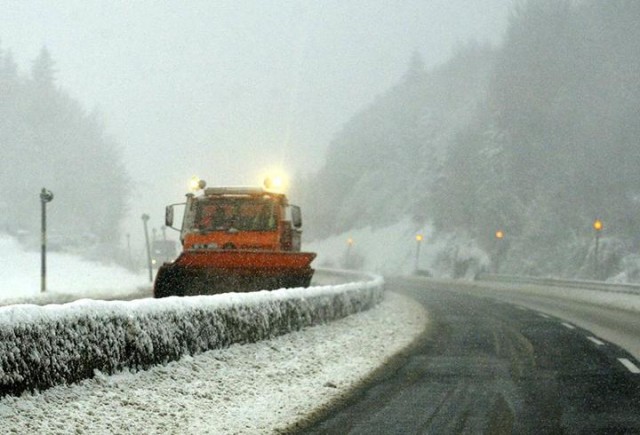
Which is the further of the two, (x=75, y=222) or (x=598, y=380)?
(x=75, y=222)

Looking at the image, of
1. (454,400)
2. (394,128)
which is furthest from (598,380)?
(394,128)

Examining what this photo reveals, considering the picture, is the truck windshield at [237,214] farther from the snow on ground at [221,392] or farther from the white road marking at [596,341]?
the white road marking at [596,341]

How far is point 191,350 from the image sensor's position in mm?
8742

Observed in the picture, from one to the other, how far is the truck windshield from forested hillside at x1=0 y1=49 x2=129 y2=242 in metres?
43.0

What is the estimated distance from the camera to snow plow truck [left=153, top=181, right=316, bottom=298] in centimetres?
1435

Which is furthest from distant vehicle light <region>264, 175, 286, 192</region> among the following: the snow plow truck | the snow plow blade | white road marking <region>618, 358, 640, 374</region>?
white road marking <region>618, 358, 640, 374</region>

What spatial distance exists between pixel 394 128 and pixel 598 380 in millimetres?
118233

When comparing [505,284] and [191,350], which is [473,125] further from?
[191,350]

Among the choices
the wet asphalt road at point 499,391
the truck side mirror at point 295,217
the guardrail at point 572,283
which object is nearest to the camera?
the wet asphalt road at point 499,391

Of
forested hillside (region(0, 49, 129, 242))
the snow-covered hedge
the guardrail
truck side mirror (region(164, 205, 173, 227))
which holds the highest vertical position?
forested hillside (region(0, 49, 129, 242))

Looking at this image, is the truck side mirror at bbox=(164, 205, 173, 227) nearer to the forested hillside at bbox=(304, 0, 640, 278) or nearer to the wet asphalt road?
the wet asphalt road

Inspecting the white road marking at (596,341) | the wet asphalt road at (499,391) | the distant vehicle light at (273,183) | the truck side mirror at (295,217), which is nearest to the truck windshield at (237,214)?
the truck side mirror at (295,217)

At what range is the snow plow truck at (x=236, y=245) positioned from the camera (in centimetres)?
1435

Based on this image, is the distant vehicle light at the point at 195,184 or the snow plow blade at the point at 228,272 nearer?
the snow plow blade at the point at 228,272
